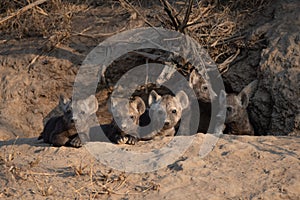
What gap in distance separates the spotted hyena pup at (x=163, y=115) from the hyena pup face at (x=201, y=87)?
1.04 metres

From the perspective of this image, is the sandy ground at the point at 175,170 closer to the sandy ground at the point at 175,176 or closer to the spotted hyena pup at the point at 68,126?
the sandy ground at the point at 175,176

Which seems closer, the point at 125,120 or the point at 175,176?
the point at 175,176

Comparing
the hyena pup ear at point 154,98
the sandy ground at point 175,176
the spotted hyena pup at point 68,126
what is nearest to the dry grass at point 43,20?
the spotted hyena pup at point 68,126

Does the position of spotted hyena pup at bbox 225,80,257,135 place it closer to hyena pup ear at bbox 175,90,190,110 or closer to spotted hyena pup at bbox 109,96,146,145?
hyena pup ear at bbox 175,90,190,110

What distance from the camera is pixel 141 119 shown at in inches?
279

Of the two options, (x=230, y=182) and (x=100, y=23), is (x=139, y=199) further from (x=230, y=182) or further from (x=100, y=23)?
(x=100, y=23)

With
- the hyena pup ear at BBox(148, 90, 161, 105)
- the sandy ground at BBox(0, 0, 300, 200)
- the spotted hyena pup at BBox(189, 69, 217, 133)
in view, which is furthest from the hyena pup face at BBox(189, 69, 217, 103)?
the hyena pup ear at BBox(148, 90, 161, 105)

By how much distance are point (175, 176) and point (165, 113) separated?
1.88 metres

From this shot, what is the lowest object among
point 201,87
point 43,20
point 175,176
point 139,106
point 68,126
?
point 175,176

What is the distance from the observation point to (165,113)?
22.7 ft

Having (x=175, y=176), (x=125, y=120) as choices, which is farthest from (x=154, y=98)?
(x=175, y=176)

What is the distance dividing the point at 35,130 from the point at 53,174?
12.1 feet

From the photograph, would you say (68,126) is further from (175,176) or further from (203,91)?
(203,91)

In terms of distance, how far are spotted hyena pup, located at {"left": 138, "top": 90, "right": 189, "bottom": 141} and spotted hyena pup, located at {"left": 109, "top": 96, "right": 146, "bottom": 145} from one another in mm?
155
